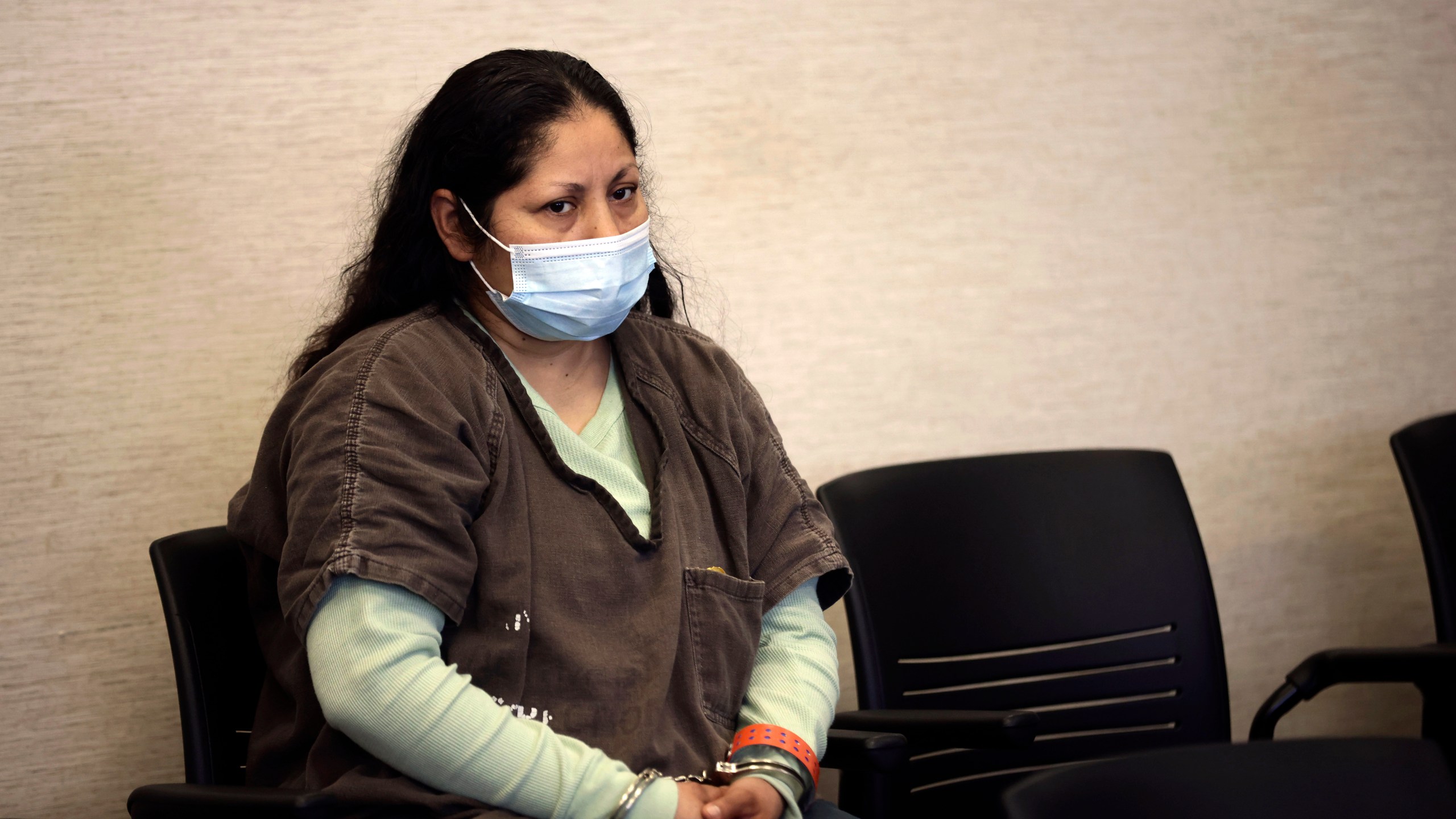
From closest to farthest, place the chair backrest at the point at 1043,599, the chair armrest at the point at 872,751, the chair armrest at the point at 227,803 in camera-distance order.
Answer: the chair armrest at the point at 227,803 < the chair armrest at the point at 872,751 < the chair backrest at the point at 1043,599

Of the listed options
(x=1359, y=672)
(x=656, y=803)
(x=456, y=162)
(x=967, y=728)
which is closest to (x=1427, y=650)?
(x=1359, y=672)

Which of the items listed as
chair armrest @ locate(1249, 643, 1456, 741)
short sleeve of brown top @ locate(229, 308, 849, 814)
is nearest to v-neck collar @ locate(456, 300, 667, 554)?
short sleeve of brown top @ locate(229, 308, 849, 814)

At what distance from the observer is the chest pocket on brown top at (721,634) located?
1.27 m

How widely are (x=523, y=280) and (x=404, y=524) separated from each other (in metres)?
0.33

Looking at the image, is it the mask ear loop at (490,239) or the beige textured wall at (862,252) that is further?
the beige textured wall at (862,252)

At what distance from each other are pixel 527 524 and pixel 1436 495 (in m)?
1.48

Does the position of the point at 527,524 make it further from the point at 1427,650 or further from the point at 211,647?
the point at 1427,650

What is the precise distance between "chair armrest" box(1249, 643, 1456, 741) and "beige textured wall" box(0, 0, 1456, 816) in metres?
0.72

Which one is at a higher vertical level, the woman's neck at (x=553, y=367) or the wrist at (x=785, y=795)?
the woman's neck at (x=553, y=367)

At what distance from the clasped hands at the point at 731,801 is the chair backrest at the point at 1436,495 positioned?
1.18 metres

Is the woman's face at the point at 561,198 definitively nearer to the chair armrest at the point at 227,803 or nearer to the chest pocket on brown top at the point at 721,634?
the chest pocket on brown top at the point at 721,634

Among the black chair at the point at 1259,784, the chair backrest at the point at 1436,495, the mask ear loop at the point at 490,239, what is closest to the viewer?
the black chair at the point at 1259,784

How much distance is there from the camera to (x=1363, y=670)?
1438 mm

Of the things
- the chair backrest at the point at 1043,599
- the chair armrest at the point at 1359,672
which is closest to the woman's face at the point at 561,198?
the chair backrest at the point at 1043,599
